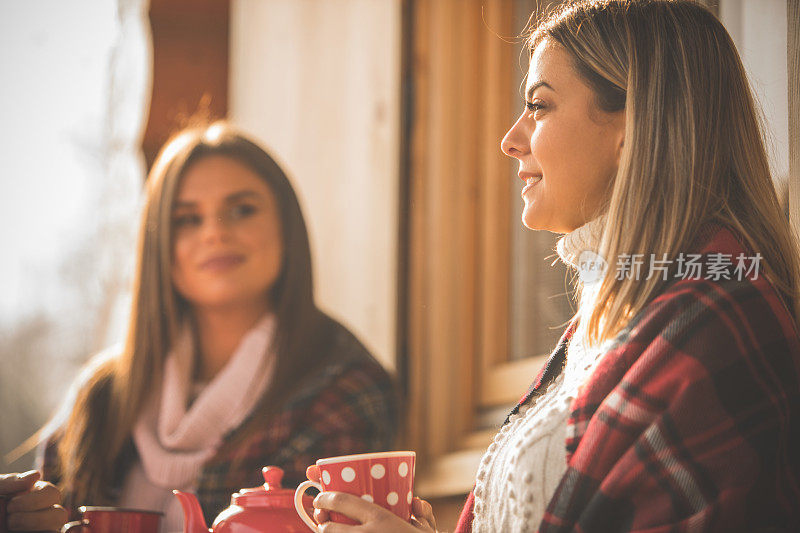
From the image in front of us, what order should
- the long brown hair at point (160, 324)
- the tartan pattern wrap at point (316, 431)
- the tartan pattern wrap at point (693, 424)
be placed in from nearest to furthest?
1. the tartan pattern wrap at point (693, 424)
2. the tartan pattern wrap at point (316, 431)
3. the long brown hair at point (160, 324)

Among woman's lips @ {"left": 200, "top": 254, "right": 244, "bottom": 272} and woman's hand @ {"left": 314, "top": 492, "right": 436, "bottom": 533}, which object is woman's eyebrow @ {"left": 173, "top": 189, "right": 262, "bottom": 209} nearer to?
woman's lips @ {"left": 200, "top": 254, "right": 244, "bottom": 272}

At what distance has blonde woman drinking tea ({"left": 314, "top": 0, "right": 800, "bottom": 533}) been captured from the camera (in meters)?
0.62

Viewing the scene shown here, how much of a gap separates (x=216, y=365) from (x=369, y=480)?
101 centimetres

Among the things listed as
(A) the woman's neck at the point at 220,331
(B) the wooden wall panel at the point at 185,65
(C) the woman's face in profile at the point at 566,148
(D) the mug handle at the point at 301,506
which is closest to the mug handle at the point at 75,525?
(D) the mug handle at the point at 301,506

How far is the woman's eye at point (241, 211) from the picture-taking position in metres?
1.62

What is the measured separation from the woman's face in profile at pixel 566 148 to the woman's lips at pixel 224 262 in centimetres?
86

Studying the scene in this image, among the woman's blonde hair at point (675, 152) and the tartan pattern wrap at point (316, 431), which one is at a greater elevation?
the woman's blonde hair at point (675, 152)

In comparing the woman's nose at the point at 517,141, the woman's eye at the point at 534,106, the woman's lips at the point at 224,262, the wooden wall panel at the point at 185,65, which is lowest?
the woman's lips at the point at 224,262

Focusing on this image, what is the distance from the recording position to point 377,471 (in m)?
0.69

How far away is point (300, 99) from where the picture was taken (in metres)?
2.25

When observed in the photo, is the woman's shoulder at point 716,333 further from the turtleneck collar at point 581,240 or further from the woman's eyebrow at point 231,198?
the woman's eyebrow at point 231,198

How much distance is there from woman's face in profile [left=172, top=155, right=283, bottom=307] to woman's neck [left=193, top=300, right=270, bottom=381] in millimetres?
16

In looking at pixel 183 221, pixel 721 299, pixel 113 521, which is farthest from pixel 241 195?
pixel 721 299

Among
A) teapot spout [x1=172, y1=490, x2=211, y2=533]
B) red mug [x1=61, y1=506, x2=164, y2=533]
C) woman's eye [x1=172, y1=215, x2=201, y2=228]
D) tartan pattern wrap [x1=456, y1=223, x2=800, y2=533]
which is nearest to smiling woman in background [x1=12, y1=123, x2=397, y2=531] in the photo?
woman's eye [x1=172, y1=215, x2=201, y2=228]
